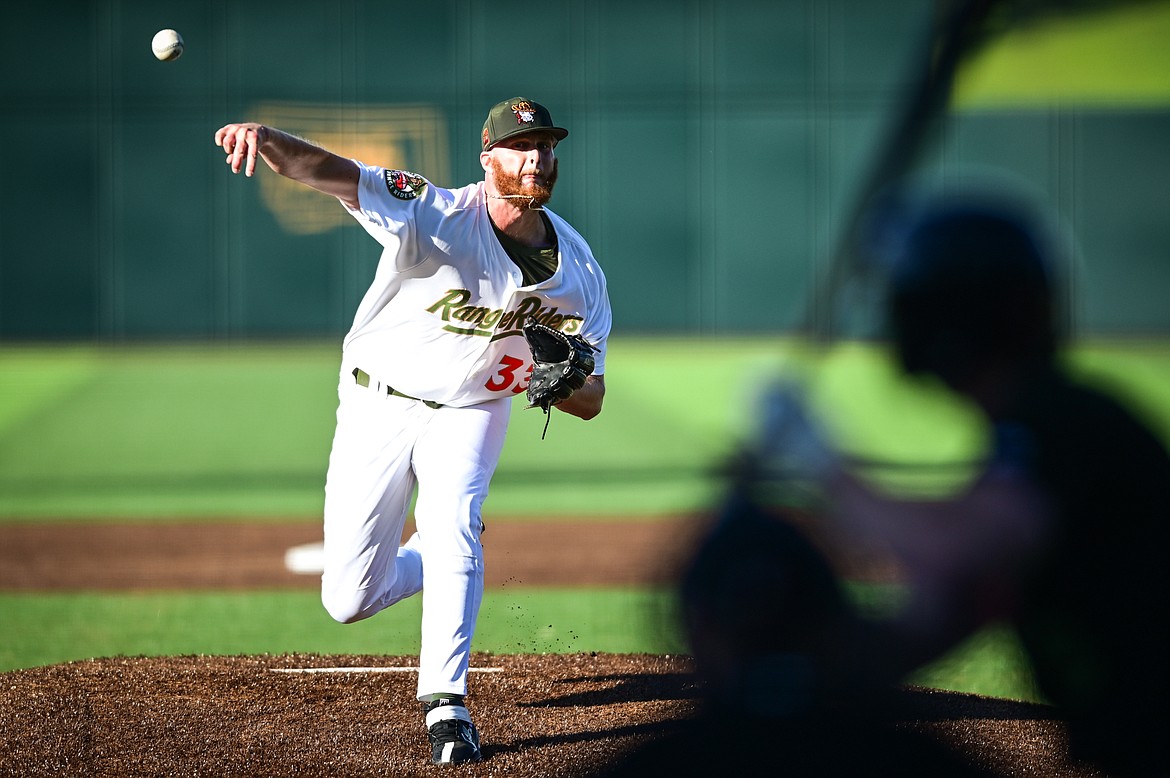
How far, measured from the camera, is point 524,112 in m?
3.98

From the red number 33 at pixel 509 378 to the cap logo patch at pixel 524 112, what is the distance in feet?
2.35

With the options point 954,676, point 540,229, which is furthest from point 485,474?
point 954,676

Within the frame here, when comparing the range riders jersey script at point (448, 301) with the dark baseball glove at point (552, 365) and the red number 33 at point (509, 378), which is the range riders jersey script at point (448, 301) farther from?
the dark baseball glove at point (552, 365)

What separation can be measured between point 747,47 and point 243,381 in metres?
8.46

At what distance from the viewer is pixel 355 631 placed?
19.8ft

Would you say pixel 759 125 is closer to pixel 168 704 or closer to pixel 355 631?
pixel 355 631

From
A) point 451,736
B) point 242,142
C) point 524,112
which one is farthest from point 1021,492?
point 524,112

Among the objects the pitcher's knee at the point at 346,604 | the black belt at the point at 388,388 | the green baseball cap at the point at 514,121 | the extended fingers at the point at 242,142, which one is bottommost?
the pitcher's knee at the point at 346,604

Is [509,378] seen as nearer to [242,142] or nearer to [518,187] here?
[518,187]

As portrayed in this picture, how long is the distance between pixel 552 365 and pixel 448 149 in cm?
1539

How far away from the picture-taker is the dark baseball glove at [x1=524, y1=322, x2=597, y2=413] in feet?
12.9

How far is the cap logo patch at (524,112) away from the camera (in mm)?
3967

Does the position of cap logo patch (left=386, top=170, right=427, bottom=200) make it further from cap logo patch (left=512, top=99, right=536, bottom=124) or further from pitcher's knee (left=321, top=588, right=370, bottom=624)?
pitcher's knee (left=321, top=588, right=370, bottom=624)

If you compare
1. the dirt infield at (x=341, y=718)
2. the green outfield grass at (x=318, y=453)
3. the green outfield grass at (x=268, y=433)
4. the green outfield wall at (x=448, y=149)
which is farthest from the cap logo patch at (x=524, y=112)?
the green outfield wall at (x=448, y=149)
